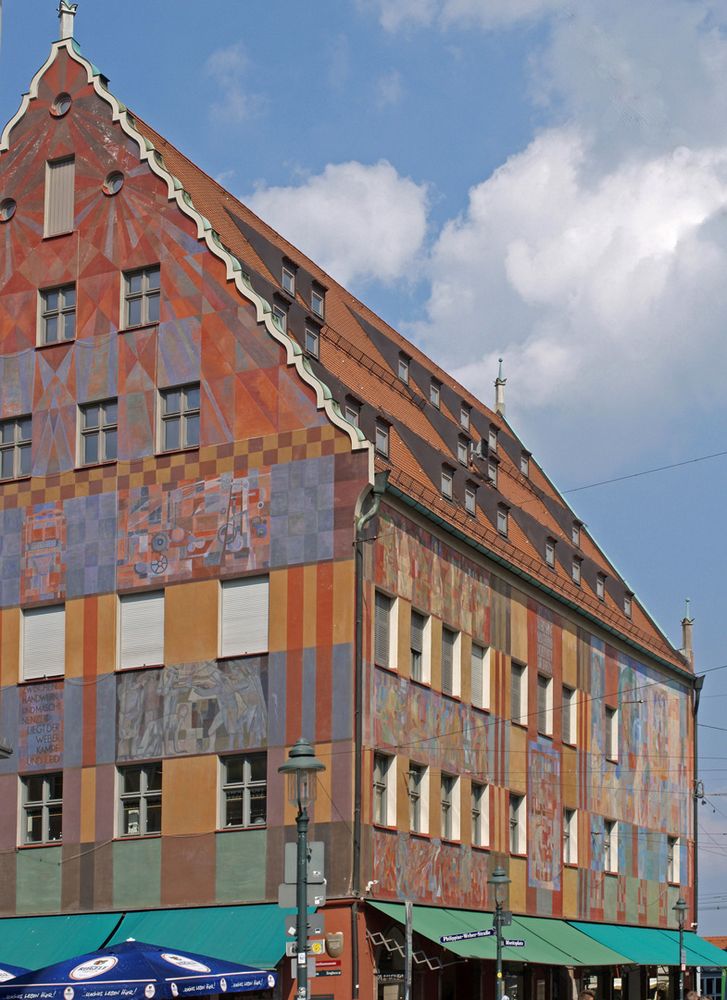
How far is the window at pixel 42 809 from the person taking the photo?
133 feet

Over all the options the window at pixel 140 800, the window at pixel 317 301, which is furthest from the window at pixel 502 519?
the window at pixel 140 800

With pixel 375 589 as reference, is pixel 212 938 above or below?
below

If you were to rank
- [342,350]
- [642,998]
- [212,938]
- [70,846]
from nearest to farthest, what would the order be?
1. [212,938]
2. [70,846]
3. [342,350]
4. [642,998]

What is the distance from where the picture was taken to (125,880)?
3928 centimetres

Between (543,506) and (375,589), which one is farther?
(543,506)

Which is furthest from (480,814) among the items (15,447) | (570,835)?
(15,447)

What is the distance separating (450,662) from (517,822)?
5905 millimetres

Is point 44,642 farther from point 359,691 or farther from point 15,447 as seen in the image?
point 359,691

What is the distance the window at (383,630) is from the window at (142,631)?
472 centimetres

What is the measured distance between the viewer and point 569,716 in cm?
5125

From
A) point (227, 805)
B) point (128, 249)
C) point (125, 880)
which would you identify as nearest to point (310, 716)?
point (227, 805)

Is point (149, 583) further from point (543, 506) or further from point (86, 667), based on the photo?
point (543, 506)

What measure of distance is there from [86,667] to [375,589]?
6.85 m

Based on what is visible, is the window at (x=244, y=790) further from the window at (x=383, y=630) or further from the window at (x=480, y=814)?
the window at (x=480, y=814)
